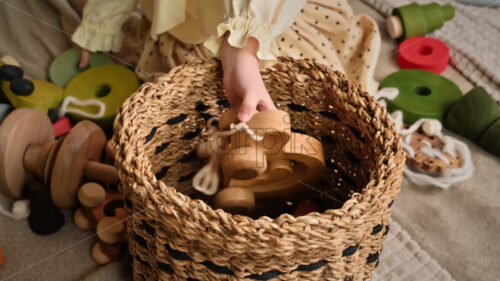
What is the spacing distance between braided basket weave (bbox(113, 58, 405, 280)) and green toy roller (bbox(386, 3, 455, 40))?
1.74 feet

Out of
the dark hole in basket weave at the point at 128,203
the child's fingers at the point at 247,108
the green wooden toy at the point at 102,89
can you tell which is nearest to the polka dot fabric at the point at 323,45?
the green wooden toy at the point at 102,89

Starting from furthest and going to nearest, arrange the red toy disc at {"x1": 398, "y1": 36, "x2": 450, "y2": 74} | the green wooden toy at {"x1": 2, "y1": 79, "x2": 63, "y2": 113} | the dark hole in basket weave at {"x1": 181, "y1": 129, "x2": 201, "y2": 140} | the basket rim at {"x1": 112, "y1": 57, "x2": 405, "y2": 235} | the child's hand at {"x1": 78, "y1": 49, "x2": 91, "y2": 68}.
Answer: the red toy disc at {"x1": 398, "y1": 36, "x2": 450, "y2": 74} → the child's hand at {"x1": 78, "y1": 49, "x2": 91, "y2": 68} → the green wooden toy at {"x1": 2, "y1": 79, "x2": 63, "y2": 113} → the dark hole in basket weave at {"x1": 181, "y1": 129, "x2": 201, "y2": 140} → the basket rim at {"x1": 112, "y1": 57, "x2": 405, "y2": 235}

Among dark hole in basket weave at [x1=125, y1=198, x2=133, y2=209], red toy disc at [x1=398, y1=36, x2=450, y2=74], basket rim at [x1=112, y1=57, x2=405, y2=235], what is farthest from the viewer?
red toy disc at [x1=398, y1=36, x2=450, y2=74]

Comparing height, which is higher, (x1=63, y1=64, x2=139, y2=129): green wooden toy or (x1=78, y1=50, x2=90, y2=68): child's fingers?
(x1=78, y1=50, x2=90, y2=68): child's fingers

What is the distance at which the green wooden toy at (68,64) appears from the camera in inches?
42.8

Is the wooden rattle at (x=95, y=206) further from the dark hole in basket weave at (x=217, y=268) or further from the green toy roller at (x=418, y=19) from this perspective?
the green toy roller at (x=418, y=19)

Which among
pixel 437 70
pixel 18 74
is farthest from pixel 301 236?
pixel 437 70

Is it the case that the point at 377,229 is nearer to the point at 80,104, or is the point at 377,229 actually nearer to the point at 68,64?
the point at 80,104

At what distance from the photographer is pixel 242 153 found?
72cm

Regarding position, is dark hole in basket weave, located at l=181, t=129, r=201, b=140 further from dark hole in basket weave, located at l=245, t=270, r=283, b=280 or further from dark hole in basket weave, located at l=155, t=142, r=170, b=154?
dark hole in basket weave, located at l=245, t=270, r=283, b=280

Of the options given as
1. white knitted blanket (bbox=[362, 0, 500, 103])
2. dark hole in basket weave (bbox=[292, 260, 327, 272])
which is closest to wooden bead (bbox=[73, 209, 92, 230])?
dark hole in basket weave (bbox=[292, 260, 327, 272])

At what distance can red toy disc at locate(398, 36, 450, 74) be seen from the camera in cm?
119

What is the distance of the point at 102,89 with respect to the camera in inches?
42.0

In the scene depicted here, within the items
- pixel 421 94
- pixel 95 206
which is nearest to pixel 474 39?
pixel 421 94
